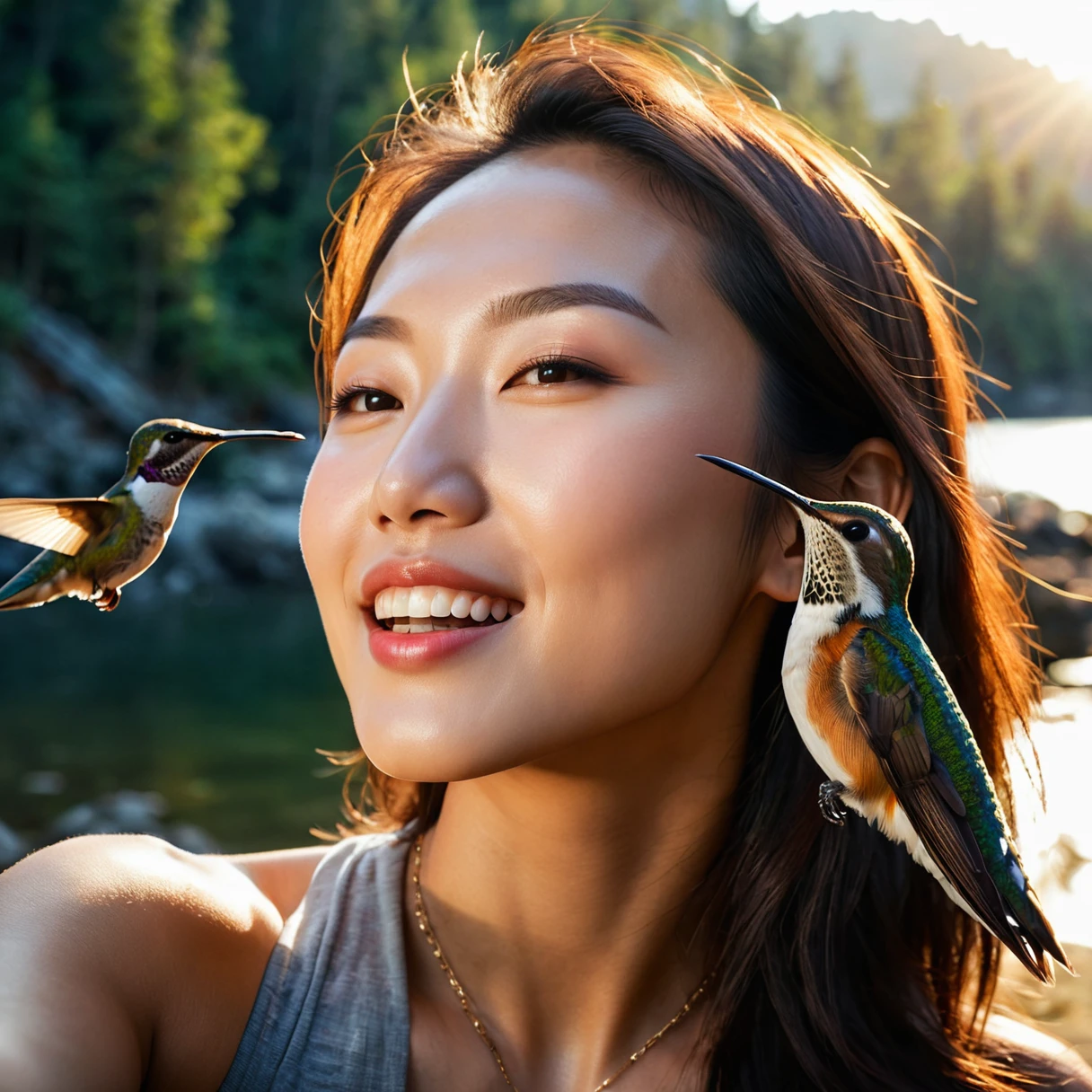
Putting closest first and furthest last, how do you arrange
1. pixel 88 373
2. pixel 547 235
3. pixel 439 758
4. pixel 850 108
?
pixel 439 758 → pixel 547 235 → pixel 88 373 → pixel 850 108

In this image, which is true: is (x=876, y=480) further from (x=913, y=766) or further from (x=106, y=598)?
(x=106, y=598)

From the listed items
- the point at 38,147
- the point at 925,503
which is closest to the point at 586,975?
the point at 925,503

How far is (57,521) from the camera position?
2041mm

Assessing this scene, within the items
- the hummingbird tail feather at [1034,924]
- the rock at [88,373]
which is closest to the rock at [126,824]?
the hummingbird tail feather at [1034,924]

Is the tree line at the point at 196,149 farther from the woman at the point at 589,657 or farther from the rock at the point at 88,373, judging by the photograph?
the woman at the point at 589,657

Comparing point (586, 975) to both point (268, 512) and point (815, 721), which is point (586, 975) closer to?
point (815, 721)

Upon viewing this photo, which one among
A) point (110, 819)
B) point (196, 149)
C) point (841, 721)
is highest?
point (841, 721)

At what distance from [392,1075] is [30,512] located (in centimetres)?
122

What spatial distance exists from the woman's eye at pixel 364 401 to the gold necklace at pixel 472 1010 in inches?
40.2

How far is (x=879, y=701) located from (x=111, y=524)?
1.33 m

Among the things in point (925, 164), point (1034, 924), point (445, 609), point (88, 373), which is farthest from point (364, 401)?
point (925, 164)

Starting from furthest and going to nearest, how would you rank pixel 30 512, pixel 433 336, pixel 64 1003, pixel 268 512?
pixel 268 512
pixel 433 336
pixel 30 512
pixel 64 1003

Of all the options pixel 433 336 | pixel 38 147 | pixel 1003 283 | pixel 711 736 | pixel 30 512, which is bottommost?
pixel 1003 283

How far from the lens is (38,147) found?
2514 cm
